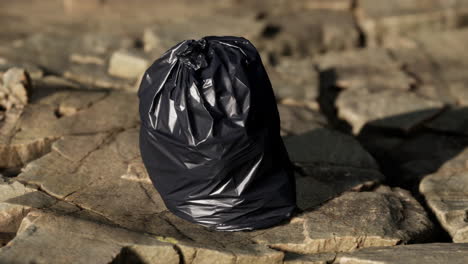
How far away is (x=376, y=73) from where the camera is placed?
5.27m

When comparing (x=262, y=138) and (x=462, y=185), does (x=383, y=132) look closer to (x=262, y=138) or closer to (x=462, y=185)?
(x=462, y=185)

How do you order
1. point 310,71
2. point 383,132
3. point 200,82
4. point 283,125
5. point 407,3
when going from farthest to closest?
point 407,3 → point 310,71 → point 383,132 → point 283,125 → point 200,82

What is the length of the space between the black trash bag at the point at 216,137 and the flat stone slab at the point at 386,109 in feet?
5.37

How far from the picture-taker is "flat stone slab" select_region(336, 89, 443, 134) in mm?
4477

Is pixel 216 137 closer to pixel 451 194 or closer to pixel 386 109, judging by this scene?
pixel 451 194

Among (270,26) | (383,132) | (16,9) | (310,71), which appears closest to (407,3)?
(270,26)

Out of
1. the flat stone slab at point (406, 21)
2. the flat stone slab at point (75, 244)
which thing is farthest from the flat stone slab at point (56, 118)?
the flat stone slab at point (406, 21)

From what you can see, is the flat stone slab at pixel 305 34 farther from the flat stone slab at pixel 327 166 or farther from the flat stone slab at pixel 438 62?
the flat stone slab at pixel 327 166

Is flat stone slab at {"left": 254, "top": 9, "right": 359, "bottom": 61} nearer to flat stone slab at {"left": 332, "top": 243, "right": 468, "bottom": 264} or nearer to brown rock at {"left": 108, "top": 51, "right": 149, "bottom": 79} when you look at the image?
brown rock at {"left": 108, "top": 51, "right": 149, "bottom": 79}

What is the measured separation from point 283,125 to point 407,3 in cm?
317

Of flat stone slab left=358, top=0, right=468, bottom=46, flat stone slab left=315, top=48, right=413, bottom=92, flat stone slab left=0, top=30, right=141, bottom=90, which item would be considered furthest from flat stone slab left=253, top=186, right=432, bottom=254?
flat stone slab left=358, top=0, right=468, bottom=46

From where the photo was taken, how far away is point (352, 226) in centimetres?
303

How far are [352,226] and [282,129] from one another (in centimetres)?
113

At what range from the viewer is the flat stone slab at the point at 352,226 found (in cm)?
293
